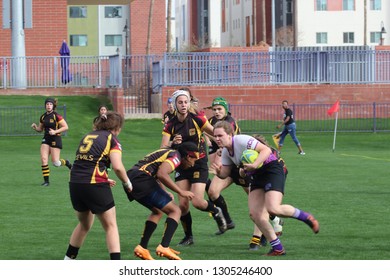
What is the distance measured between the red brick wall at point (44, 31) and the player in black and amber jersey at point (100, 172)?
39539 mm

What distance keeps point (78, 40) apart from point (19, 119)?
54825mm

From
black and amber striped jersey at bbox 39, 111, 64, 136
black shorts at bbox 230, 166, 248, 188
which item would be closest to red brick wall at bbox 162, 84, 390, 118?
black and amber striped jersey at bbox 39, 111, 64, 136

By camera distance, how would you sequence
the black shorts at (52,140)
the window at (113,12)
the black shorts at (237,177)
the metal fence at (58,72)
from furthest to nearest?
1. the window at (113,12)
2. the metal fence at (58,72)
3. the black shorts at (52,140)
4. the black shorts at (237,177)

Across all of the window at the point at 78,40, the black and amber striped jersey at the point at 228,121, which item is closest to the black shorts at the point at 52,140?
the black and amber striped jersey at the point at 228,121

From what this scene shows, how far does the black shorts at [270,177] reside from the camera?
12023 mm

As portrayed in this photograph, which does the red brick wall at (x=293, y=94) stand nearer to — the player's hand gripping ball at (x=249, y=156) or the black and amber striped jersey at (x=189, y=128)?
the black and amber striped jersey at (x=189, y=128)

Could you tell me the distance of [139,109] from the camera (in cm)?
4603

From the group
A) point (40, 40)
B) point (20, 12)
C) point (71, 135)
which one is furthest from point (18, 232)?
point (40, 40)

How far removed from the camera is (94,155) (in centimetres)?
1077

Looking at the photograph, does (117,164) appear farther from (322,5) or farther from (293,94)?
(322,5)

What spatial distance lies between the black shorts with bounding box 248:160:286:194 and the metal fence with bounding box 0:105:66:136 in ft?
89.1

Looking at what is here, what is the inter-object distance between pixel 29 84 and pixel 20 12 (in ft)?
12.5

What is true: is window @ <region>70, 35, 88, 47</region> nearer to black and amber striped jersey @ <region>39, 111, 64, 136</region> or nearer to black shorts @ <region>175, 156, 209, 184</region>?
black and amber striped jersey @ <region>39, 111, 64, 136</region>
